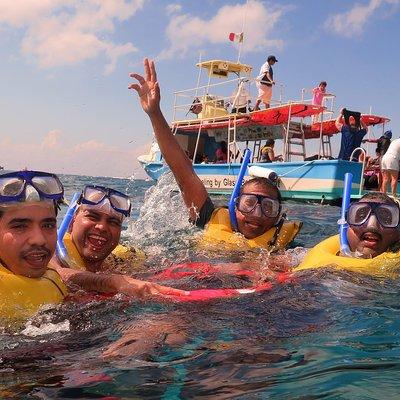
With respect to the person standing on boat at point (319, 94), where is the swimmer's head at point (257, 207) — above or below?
below

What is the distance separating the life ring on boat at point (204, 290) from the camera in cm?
327

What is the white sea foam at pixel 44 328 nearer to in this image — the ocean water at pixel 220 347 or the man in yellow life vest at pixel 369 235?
the ocean water at pixel 220 347

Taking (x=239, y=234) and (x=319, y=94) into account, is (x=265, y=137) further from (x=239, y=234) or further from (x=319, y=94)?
(x=239, y=234)

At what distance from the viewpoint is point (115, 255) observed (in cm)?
469

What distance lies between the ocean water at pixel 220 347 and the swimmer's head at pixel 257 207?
5.00 ft

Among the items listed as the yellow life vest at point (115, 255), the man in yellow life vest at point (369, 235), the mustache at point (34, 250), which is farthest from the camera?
the man in yellow life vest at point (369, 235)

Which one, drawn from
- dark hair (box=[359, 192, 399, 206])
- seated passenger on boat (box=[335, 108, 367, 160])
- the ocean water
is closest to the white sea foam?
the ocean water

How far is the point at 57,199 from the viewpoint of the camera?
119 inches

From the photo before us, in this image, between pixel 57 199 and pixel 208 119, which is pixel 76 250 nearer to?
pixel 57 199

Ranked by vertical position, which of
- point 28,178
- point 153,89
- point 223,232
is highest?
point 153,89

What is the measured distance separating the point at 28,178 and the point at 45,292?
0.63 meters

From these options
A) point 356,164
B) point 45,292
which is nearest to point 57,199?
point 45,292

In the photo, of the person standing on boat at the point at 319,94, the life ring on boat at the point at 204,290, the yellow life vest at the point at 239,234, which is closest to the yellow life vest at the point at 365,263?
the life ring on boat at the point at 204,290

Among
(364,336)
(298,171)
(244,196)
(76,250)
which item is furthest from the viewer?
(298,171)
